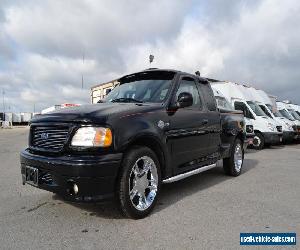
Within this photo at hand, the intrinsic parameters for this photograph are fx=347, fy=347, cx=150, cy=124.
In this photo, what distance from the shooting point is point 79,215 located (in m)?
4.49

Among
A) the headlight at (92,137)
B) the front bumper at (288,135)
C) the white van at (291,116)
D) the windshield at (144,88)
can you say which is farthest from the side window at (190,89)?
the white van at (291,116)

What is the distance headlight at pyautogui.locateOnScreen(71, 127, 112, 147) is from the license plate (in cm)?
69

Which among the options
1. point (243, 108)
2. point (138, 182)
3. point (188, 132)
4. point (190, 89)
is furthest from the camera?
point (243, 108)

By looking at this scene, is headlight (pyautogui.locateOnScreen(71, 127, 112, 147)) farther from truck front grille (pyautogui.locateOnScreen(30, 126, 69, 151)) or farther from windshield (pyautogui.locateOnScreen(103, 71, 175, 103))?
windshield (pyautogui.locateOnScreen(103, 71, 175, 103))

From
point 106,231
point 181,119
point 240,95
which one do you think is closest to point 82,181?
point 106,231

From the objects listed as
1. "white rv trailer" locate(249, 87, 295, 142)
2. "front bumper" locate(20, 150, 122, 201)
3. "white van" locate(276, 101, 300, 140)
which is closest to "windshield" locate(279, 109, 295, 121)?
"white van" locate(276, 101, 300, 140)

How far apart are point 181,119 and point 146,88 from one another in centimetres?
76

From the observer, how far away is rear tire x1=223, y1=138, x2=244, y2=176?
24.0ft

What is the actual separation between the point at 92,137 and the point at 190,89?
8.07 feet

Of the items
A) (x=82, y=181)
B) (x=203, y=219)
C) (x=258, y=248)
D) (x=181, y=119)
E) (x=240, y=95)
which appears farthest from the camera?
(x=240, y=95)

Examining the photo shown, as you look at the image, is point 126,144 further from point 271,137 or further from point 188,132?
point 271,137

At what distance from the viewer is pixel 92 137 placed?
4000 mm

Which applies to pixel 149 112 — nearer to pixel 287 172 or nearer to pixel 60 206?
pixel 60 206

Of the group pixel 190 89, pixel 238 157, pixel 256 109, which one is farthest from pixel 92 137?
pixel 256 109
